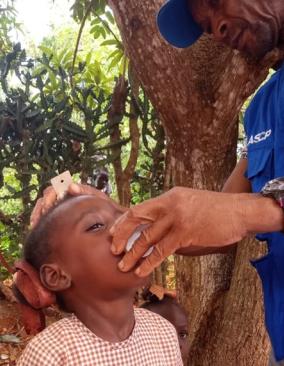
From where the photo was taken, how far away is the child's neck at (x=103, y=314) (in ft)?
4.87

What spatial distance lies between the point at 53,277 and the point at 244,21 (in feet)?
3.23

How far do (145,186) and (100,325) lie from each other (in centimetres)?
248

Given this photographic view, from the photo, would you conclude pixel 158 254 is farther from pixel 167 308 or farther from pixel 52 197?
pixel 167 308

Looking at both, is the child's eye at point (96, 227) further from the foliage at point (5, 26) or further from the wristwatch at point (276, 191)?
the foliage at point (5, 26)

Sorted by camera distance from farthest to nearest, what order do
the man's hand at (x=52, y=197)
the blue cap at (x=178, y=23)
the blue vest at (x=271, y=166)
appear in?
the blue cap at (x=178, y=23) → the blue vest at (x=271, y=166) → the man's hand at (x=52, y=197)

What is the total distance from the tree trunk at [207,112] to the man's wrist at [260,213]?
1.24 metres

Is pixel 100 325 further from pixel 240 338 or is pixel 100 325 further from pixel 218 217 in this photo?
pixel 240 338

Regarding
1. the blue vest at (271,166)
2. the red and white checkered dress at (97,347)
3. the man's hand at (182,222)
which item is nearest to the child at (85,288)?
the red and white checkered dress at (97,347)

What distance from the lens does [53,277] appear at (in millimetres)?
1433

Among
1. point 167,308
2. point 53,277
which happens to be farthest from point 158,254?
point 167,308

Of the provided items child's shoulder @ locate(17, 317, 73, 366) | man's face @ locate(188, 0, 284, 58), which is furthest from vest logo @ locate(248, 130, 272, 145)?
child's shoulder @ locate(17, 317, 73, 366)

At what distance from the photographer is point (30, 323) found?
151 cm

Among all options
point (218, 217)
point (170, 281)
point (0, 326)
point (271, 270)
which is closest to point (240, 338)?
point (271, 270)

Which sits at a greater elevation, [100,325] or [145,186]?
[145,186]
